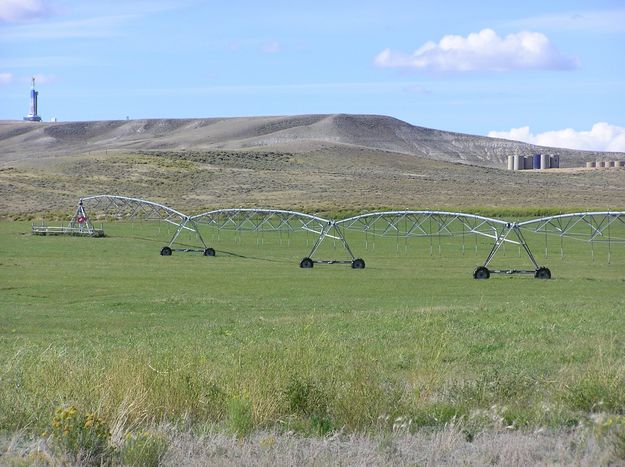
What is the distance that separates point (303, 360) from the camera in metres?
11.4

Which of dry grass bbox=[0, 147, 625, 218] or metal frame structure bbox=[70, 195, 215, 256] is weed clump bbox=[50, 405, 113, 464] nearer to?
metal frame structure bbox=[70, 195, 215, 256]

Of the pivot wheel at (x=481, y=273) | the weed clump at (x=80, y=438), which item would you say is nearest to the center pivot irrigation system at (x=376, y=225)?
the pivot wheel at (x=481, y=273)

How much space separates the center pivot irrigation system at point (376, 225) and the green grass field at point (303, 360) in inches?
535

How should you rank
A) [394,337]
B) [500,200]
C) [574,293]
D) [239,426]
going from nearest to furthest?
[239,426]
[394,337]
[574,293]
[500,200]

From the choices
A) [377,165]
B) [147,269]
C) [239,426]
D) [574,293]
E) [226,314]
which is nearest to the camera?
[239,426]

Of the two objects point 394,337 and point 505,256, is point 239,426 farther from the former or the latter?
point 505,256

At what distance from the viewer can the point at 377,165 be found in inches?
6393

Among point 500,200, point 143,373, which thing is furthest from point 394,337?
point 500,200

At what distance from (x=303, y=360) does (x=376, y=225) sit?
7254 centimetres

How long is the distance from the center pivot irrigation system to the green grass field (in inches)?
535

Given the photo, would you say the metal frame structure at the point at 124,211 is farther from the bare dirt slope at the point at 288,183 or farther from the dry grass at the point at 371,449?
the dry grass at the point at 371,449

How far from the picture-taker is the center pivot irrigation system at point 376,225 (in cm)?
5175

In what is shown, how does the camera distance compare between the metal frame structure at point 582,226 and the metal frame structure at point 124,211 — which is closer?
the metal frame structure at point 582,226

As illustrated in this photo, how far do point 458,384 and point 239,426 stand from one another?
319 cm
